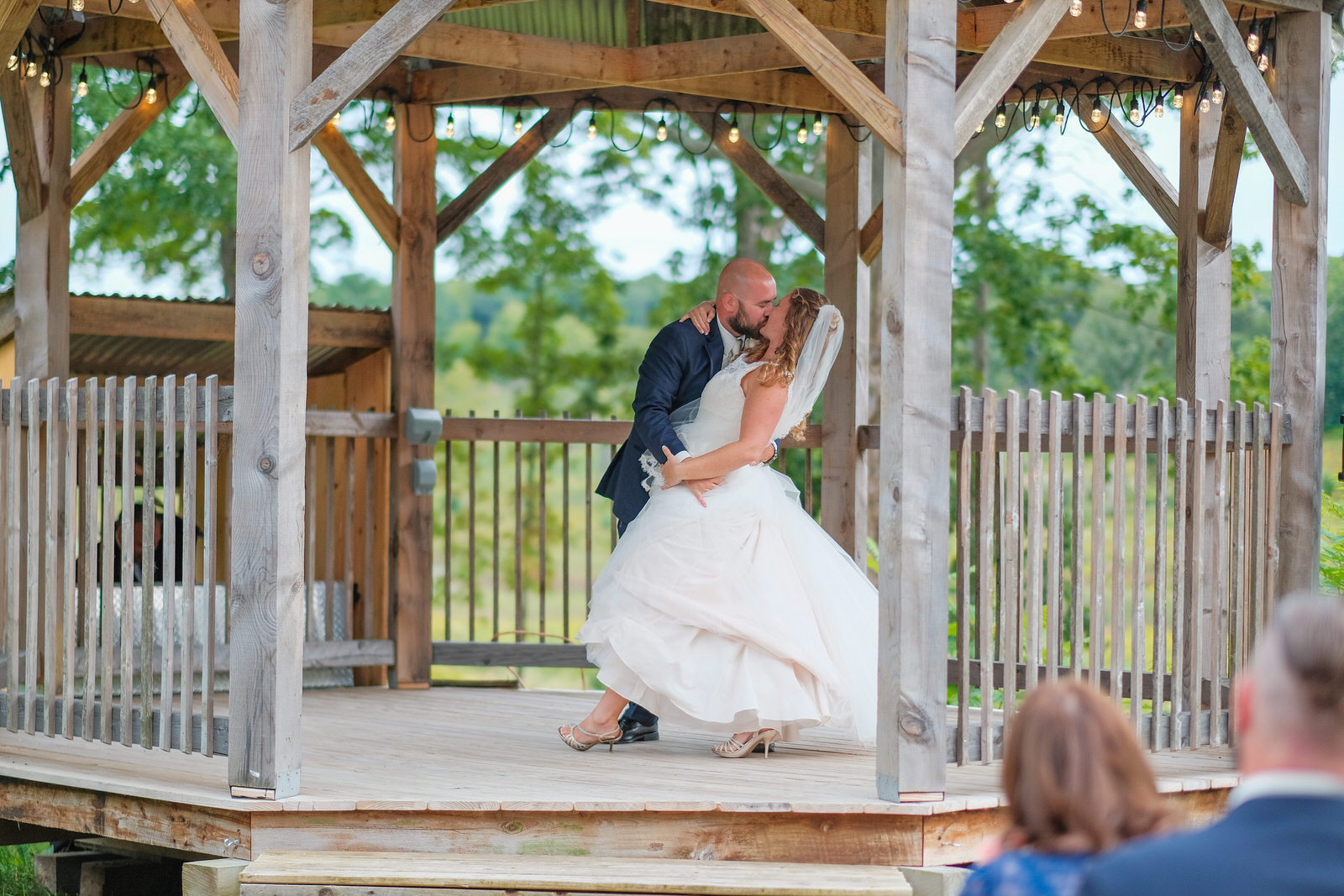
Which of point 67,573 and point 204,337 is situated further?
point 204,337

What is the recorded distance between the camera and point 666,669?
511 centimetres

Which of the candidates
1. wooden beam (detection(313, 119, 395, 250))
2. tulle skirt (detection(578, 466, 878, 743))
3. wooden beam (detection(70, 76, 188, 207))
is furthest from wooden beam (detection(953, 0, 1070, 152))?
wooden beam (detection(70, 76, 188, 207))

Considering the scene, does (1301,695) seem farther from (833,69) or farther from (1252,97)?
(1252,97)

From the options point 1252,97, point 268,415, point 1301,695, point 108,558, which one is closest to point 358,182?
point 108,558

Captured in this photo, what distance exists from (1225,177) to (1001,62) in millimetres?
2161

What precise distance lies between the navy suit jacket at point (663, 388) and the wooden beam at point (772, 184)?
2.41 m

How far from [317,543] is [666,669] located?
3.84m

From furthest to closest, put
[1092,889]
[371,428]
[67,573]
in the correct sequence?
[371,428] < [67,573] < [1092,889]

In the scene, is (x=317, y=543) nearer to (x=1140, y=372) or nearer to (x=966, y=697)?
(x=966, y=697)

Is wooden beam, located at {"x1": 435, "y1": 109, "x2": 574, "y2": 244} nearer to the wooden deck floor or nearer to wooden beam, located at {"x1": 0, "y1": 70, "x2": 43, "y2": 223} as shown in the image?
wooden beam, located at {"x1": 0, "y1": 70, "x2": 43, "y2": 223}

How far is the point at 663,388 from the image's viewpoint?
5.43 m

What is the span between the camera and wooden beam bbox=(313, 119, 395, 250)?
7.52 m

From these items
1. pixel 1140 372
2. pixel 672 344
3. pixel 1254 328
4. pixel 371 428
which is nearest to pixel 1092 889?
pixel 672 344

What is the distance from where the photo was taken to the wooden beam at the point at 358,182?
7523mm
